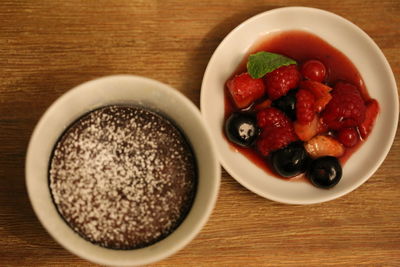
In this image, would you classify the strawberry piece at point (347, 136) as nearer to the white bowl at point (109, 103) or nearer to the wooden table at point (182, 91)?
the wooden table at point (182, 91)

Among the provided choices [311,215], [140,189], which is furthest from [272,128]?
[140,189]

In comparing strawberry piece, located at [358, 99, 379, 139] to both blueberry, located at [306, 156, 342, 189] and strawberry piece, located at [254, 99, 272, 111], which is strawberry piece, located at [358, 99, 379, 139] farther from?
strawberry piece, located at [254, 99, 272, 111]

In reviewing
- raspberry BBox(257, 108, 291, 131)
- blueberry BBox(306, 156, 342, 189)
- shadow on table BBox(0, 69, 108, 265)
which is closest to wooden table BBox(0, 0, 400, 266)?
shadow on table BBox(0, 69, 108, 265)

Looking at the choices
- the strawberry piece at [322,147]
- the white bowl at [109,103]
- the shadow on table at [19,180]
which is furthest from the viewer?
the strawberry piece at [322,147]

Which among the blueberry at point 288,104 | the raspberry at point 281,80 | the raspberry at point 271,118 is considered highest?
the raspberry at point 281,80

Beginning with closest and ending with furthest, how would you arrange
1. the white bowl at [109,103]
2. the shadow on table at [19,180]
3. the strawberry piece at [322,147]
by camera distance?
the white bowl at [109,103], the shadow on table at [19,180], the strawberry piece at [322,147]

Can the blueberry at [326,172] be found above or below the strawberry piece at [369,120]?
below

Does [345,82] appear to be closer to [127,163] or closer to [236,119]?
[236,119]

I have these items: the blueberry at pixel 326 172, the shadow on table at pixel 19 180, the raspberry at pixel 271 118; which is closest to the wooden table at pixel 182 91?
the shadow on table at pixel 19 180
